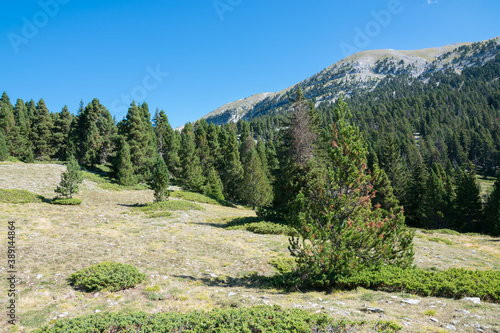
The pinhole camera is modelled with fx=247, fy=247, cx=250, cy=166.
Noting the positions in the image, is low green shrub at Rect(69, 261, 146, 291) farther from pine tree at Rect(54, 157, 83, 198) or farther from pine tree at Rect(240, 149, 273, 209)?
pine tree at Rect(240, 149, 273, 209)

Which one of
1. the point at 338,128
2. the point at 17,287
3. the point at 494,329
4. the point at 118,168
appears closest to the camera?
the point at 494,329

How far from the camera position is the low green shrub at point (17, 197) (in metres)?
20.1

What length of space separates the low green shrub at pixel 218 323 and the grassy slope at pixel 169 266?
85 centimetres

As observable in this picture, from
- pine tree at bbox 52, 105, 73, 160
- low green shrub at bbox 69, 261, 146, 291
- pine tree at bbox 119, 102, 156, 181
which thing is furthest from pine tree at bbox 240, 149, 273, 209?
pine tree at bbox 52, 105, 73, 160

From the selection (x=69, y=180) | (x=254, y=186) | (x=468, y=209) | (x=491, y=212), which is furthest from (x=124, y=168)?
(x=468, y=209)

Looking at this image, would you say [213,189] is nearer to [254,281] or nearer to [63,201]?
[63,201]

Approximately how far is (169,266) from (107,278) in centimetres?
288

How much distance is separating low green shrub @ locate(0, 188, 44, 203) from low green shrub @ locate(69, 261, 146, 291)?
17730 millimetres

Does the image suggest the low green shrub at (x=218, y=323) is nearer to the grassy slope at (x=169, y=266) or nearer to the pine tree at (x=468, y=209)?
the grassy slope at (x=169, y=266)

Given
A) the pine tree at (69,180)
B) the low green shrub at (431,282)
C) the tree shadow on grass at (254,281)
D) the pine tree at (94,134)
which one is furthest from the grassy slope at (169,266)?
the pine tree at (94,134)

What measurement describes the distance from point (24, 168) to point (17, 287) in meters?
35.6

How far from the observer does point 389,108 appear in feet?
596

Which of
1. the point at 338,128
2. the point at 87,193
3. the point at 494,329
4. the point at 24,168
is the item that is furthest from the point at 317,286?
the point at 24,168

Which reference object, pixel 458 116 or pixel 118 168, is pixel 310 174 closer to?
pixel 118 168
